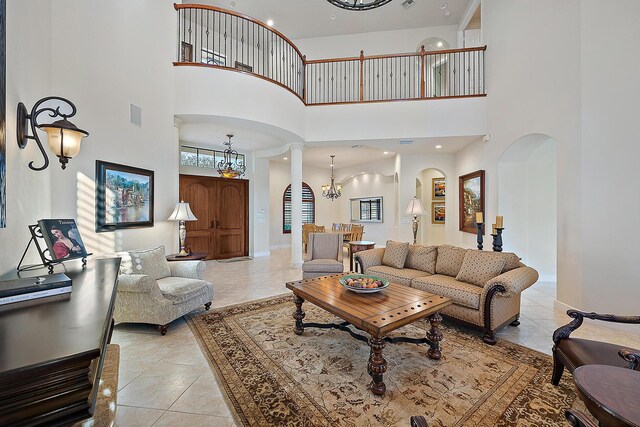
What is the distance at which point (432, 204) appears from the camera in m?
8.81

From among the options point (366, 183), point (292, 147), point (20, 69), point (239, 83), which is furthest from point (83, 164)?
point (366, 183)

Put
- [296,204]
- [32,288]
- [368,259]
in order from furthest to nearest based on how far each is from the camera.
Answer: [296,204] → [368,259] → [32,288]

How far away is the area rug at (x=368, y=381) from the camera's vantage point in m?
1.74

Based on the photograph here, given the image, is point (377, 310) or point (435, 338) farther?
point (435, 338)

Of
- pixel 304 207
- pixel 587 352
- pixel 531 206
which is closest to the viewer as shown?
pixel 587 352

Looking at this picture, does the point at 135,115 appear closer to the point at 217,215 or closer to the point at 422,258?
the point at 217,215

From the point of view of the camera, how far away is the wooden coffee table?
1.96 metres

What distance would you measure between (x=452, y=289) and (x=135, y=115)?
15.2ft

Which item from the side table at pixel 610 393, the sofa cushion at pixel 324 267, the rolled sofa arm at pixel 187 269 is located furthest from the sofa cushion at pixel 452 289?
the rolled sofa arm at pixel 187 269

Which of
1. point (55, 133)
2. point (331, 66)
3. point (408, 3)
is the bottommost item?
point (55, 133)

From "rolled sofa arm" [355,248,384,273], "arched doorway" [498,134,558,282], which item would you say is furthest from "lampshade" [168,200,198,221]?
"arched doorway" [498,134,558,282]

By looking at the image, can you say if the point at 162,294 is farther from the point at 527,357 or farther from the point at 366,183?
the point at 366,183

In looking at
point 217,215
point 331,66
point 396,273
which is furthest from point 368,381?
point 331,66

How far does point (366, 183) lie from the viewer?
979 cm
